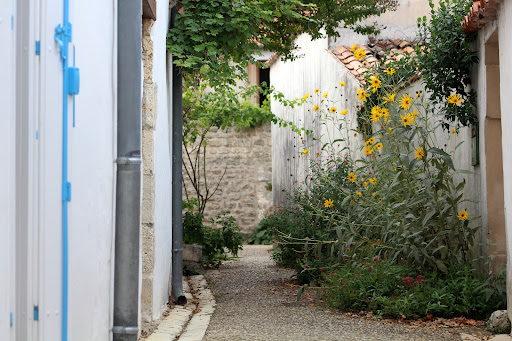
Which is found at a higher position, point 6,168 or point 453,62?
point 453,62

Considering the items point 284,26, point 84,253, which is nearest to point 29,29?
point 84,253

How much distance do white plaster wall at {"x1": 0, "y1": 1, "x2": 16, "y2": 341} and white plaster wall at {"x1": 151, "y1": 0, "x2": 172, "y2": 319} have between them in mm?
2671

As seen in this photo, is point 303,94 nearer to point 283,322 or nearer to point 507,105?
point 283,322

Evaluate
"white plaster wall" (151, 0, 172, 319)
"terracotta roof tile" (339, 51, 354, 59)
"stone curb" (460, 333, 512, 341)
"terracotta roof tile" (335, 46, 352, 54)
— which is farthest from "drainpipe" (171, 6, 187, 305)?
"terracotta roof tile" (335, 46, 352, 54)

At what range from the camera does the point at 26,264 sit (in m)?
2.38

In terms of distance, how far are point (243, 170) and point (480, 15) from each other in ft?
31.9

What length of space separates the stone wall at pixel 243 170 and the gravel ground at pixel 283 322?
691cm

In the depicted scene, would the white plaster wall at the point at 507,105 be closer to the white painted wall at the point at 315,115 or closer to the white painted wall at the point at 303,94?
the white painted wall at the point at 315,115

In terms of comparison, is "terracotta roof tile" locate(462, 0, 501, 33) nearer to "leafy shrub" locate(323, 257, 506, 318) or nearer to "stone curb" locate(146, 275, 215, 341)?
"leafy shrub" locate(323, 257, 506, 318)

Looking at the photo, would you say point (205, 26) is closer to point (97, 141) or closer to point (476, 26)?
point (476, 26)

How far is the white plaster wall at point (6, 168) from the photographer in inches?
87.1

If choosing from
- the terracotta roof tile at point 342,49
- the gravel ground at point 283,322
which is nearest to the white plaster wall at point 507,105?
the gravel ground at point 283,322

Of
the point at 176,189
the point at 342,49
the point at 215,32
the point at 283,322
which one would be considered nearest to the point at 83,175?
the point at 283,322

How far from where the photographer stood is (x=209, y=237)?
30.0 ft
